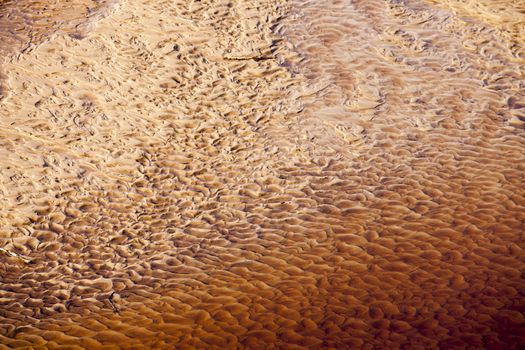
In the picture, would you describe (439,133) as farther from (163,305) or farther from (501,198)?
(163,305)

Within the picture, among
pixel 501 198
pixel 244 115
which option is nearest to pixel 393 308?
pixel 501 198

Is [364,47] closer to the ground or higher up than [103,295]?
higher up

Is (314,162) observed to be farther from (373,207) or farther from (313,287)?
(313,287)

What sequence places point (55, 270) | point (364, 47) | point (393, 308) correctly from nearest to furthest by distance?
1. point (393, 308)
2. point (55, 270)
3. point (364, 47)

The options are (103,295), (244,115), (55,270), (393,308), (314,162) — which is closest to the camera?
(393,308)

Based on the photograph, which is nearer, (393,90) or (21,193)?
(21,193)

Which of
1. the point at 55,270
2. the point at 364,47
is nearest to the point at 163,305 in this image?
the point at 55,270

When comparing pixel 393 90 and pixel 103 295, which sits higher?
pixel 393 90
